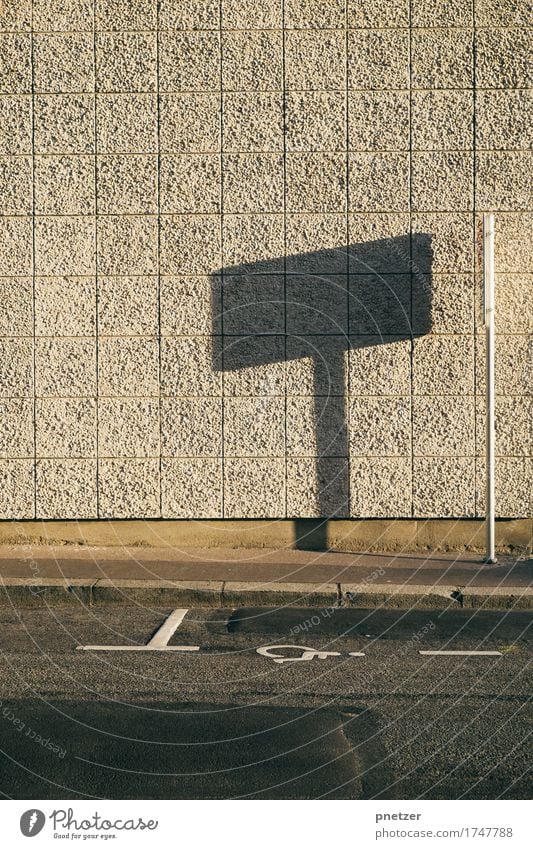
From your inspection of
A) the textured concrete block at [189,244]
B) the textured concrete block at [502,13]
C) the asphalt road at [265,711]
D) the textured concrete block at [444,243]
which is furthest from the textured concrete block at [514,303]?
the asphalt road at [265,711]

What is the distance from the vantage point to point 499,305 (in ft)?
33.2

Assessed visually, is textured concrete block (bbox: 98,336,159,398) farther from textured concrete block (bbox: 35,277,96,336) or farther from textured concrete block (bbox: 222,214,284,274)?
textured concrete block (bbox: 222,214,284,274)

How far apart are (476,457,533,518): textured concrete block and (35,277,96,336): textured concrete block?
3973 mm

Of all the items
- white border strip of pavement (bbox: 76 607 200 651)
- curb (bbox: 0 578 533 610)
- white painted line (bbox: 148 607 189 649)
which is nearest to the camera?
white border strip of pavement (bbox: 76 607 200 651)

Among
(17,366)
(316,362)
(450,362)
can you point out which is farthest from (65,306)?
(450,362)

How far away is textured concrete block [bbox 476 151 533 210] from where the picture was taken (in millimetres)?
10078

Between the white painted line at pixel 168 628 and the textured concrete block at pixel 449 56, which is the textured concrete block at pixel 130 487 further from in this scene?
the textured concrete block at pixel 449 56

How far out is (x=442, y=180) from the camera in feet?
33.1

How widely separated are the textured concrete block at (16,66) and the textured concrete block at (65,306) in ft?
5.99

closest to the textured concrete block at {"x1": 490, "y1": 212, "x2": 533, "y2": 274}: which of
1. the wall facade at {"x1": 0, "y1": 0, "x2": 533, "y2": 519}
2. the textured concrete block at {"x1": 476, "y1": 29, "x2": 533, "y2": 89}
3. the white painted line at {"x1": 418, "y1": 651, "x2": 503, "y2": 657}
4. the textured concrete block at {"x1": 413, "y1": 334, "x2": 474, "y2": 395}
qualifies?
the wall facade at {"x1": 0, "y1": 0, "x2": 533, "y2": 519}

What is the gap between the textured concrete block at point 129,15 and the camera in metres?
10.1

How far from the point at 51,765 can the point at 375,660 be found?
2.54 metres

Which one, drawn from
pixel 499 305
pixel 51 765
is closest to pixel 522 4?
pixel 499 305

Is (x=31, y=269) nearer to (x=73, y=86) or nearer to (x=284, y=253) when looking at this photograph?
(x=73, y=86)
